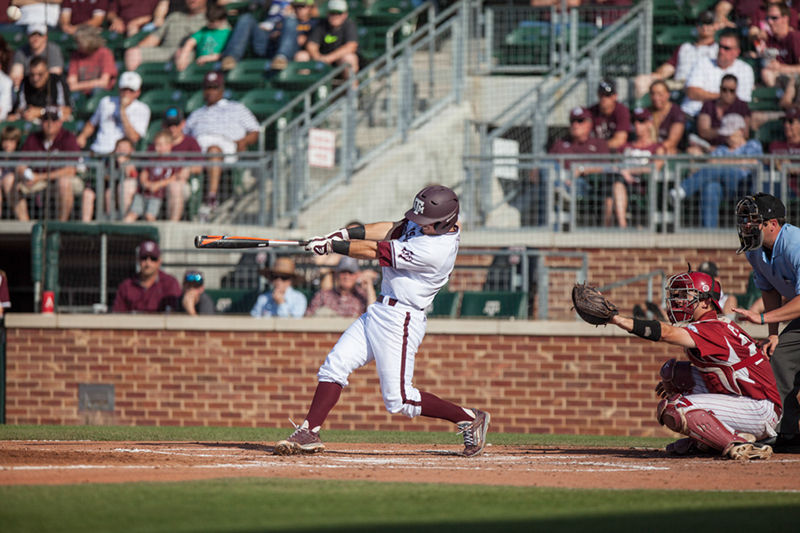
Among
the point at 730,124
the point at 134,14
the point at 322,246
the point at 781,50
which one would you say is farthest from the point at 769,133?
the point at 134,14

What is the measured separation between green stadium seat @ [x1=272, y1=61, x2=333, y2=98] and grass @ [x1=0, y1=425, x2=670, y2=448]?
6.37m

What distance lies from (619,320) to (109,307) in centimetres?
690

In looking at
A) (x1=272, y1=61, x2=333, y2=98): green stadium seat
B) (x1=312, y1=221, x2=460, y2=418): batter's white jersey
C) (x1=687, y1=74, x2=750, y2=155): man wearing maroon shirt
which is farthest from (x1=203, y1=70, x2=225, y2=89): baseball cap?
(x1=312, y1=221, x2=460, y2=418): batter's white jersey

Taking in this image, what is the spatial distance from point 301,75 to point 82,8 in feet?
13.2

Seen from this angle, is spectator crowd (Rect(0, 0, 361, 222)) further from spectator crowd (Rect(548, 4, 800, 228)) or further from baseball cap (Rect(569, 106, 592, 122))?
spectator crowd (Rect(548, 4, 800, 228))

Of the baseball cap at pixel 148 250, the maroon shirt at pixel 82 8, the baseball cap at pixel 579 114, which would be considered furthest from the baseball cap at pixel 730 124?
the maroon shirt at pixel 82 8

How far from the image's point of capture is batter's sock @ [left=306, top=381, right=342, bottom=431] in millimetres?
7371

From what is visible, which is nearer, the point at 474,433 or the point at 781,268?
the point at 474,433

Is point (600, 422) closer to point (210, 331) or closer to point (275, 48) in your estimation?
point (210, 331)

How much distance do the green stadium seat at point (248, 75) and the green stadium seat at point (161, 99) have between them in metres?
0.72

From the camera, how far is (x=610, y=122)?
13.8 meters

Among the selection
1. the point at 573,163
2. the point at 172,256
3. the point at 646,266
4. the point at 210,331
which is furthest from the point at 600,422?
the point at 172,256

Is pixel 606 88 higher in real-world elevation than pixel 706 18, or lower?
lower

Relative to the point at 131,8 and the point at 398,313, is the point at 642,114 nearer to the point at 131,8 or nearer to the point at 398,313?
the point at 398,313
